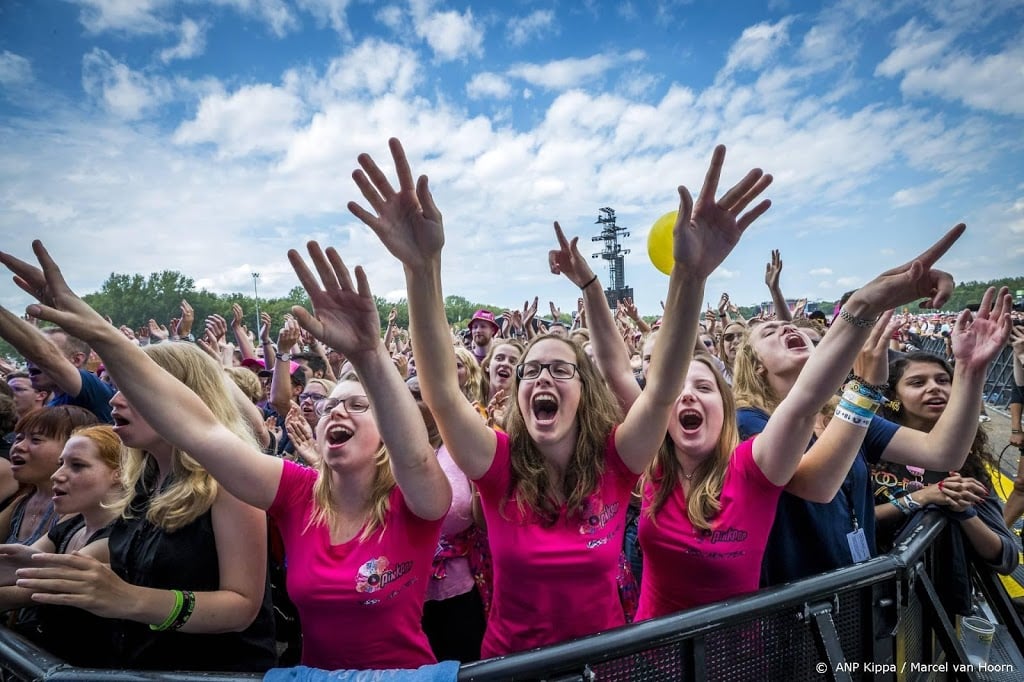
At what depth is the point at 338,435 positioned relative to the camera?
188 cm

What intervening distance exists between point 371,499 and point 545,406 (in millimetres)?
760

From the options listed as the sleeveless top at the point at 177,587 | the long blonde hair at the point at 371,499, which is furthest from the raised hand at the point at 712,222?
the sleeveless top at the point at 177,587

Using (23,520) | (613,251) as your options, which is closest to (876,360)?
(23,520)

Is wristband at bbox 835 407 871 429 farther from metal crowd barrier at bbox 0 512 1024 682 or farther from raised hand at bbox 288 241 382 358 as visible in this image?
raised hand at bbox 288 241 382 358

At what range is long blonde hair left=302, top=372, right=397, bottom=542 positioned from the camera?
1.74 meters

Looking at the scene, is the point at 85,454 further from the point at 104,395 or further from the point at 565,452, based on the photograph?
the point at 565,452

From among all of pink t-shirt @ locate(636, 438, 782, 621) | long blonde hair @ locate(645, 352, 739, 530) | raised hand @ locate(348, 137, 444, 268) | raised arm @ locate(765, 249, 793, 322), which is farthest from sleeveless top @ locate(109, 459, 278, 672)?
raised arm @ locate(765, 249, 793, 322)

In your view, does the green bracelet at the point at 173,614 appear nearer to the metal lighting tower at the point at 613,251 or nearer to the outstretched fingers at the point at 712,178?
the outstretched fingers at the point at 712,178

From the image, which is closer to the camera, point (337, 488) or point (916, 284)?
point (916, 284)

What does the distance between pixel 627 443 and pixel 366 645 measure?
1130 mm

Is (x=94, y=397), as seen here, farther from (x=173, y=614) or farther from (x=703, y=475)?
(x=703, y=475)

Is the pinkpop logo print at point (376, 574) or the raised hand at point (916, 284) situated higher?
the raised hand at point (916, 284)

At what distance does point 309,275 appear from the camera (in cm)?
153

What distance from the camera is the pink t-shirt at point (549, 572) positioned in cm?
173
